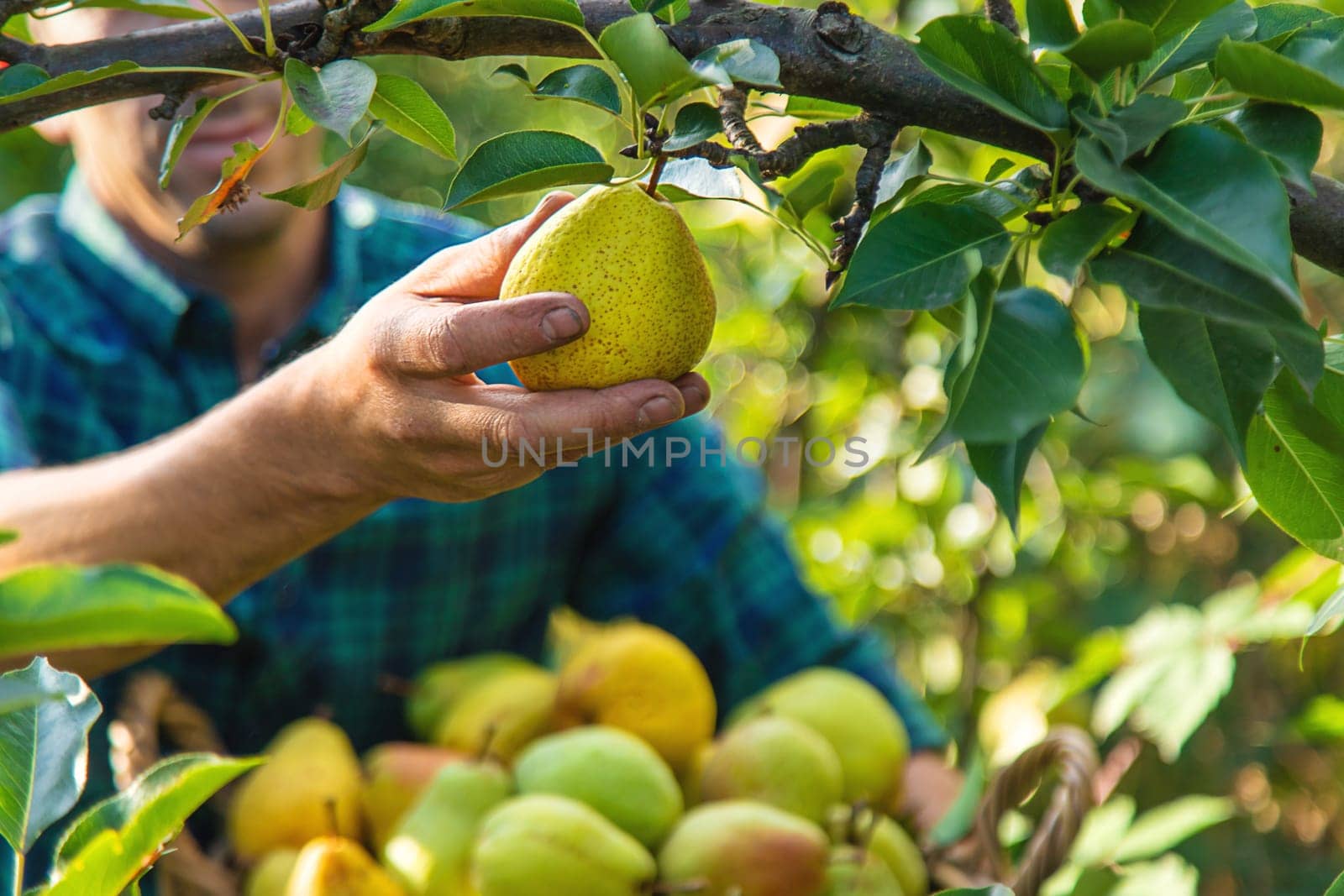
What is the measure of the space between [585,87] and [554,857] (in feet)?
1.77

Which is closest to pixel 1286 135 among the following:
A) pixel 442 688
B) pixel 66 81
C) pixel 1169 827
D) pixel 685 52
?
pixel 685 52

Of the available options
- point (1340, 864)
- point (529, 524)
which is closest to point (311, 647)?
point (529, 524)

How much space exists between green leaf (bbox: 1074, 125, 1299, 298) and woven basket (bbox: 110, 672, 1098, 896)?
0.59 m

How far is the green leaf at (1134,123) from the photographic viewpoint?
419mm

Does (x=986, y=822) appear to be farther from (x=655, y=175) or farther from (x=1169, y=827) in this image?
(x=655, y=175)

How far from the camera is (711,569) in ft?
4.85

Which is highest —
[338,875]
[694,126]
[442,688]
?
[694,126]

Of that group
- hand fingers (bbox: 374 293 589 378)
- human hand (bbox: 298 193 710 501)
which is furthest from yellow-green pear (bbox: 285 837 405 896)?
hand fingers (bbox: 374 293 589 378)

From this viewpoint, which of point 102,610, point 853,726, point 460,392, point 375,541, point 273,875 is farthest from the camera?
point 375,541

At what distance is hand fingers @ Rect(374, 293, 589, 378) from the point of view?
0.54m

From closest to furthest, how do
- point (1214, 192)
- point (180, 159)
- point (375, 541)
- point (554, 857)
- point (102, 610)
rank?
point (102, 610), point (1214, 192), point (554, 857), point (180, 159), point (375, 541)

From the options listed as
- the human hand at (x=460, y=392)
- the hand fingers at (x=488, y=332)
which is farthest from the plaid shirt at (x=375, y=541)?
the hand fingers at (x=488, y=332)

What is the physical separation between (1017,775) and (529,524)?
2.33 ft

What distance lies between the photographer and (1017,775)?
96cm
